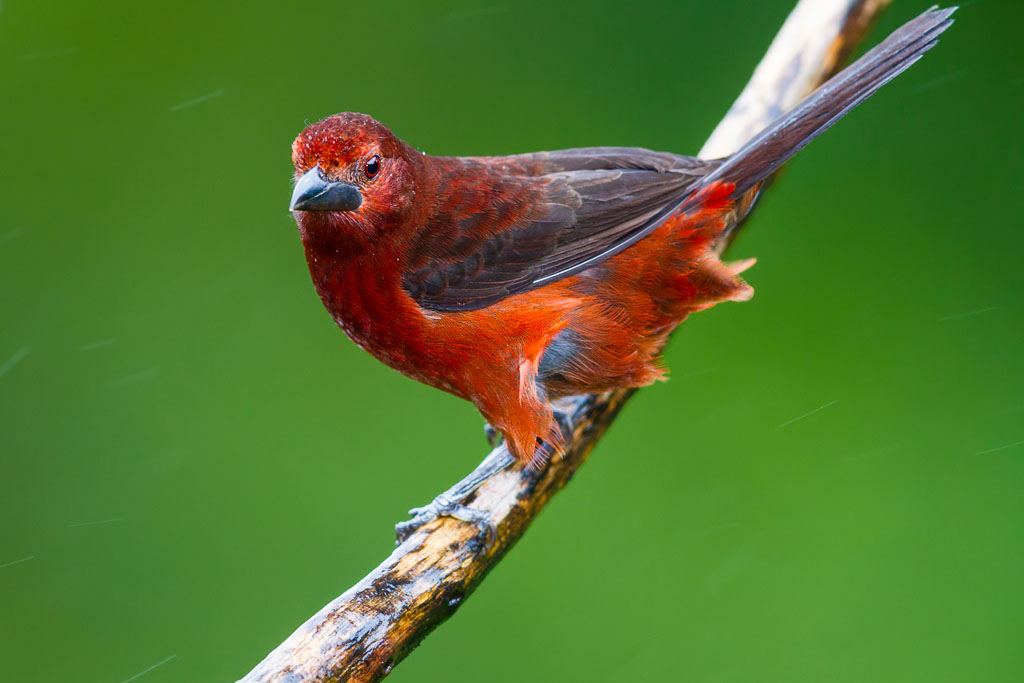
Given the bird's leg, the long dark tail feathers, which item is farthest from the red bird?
the bird's leg

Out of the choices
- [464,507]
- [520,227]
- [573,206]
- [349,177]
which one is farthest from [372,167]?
[464,507]

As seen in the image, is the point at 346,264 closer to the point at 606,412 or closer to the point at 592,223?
the point at 592,223

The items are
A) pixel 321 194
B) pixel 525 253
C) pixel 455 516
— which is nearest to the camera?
pixel 321 194

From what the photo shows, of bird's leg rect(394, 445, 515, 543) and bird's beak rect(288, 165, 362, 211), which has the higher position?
bird's beak rect(288, 165, 362, 211)

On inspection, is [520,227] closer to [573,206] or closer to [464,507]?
[573,206]

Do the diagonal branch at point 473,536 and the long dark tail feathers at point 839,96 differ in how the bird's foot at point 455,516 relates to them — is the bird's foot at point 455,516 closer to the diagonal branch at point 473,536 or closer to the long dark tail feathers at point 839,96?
the diagonal branch at point 473,536

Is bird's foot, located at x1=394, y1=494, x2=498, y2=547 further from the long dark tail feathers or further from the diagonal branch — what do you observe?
the long dark tail feathers

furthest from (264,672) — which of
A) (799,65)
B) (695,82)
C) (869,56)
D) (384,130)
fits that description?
(695,82)
